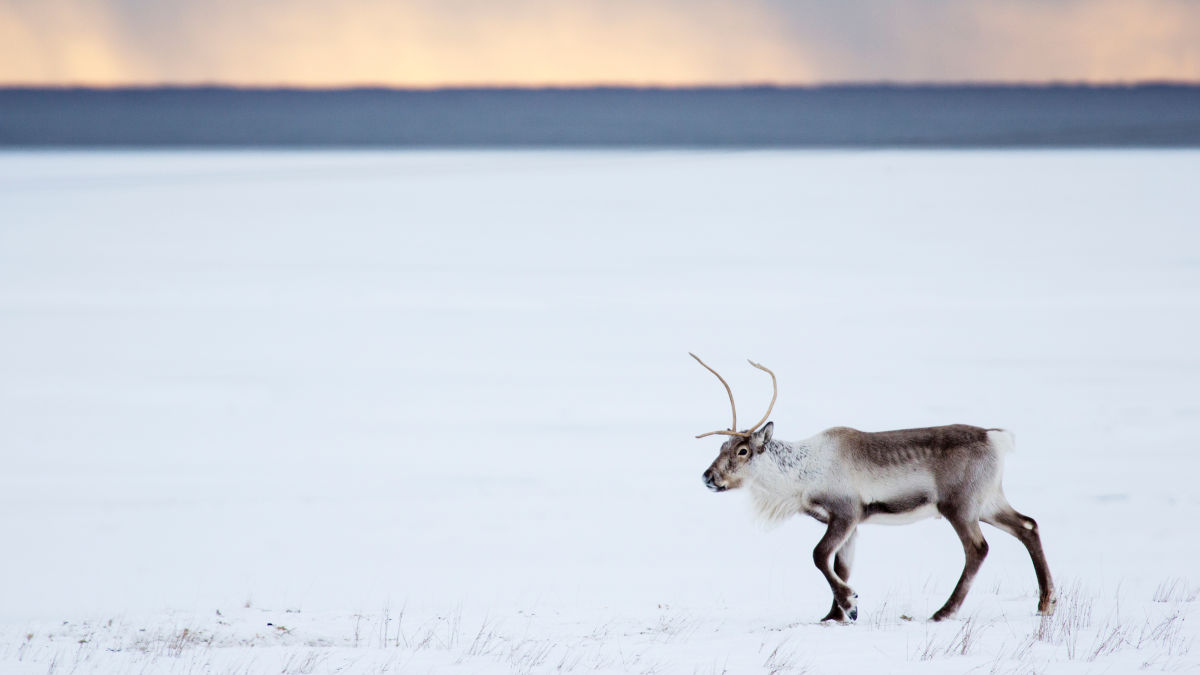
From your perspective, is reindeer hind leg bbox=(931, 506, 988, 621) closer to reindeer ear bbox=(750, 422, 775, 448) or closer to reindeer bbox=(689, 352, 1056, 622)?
reindeer bbox=(689, 352, 1056, 622)

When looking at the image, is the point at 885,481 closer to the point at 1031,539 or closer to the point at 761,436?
the point at 761,436

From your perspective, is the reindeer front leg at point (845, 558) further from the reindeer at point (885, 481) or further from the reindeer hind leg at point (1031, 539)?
the reindeer hind leg at point (1031, 539)

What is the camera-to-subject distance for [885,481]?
8.07 metres

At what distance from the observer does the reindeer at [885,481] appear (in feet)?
26.3

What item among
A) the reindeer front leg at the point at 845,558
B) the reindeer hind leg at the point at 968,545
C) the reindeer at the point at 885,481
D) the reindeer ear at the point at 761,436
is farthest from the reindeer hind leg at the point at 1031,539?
the reindeer ear at the point at 761,436

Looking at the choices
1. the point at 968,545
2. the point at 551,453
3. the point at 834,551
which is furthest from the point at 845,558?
the point at 551,453

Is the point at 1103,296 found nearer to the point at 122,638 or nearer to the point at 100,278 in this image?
the point at 100,278

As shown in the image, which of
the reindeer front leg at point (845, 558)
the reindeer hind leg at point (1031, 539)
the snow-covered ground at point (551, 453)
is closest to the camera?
the snow-covered ground at point (551, 453)

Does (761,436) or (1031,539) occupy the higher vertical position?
(761,436)

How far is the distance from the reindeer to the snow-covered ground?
335 millimetres

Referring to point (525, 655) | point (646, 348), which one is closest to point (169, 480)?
point (525, 655)

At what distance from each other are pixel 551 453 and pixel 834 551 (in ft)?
28.2

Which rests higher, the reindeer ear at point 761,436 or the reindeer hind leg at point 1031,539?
the reindeer ear at point 761,436

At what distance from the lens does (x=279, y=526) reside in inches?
527
